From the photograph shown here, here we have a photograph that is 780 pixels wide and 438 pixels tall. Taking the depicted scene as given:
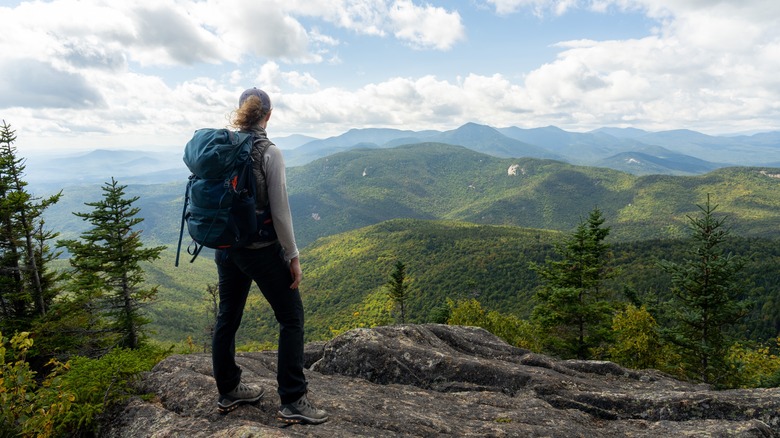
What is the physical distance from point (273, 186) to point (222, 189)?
0.49m

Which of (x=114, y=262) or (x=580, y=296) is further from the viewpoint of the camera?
(x=580, y=296)

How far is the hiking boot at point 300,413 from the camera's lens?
163 inches

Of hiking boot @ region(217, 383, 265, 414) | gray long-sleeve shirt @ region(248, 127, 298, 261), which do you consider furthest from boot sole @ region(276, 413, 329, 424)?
gray long-sleeve shirt @ region(248, 127, 298, 261)

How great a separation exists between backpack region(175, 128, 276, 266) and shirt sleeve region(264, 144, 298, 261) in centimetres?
18

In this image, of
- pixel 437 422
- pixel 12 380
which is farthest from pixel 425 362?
pixel 12 380

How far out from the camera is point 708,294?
17.0 m

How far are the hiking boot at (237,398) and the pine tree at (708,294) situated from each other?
19.8 meters

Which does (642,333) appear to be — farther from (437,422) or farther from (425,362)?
(437,422)

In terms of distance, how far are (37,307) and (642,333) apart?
3211cm

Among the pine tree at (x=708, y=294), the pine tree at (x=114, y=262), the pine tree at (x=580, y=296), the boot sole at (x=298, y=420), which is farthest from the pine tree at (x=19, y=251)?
the pine tree at (x=708, y=294)

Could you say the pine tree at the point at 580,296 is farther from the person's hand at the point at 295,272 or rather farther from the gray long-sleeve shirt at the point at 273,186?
the gray long-sleeve shirt at the point at 273,186

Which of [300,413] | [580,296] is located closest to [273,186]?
[300,413]

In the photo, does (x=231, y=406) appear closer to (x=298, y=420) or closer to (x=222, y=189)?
(x=298, y=420)

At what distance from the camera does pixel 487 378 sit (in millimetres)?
7109
